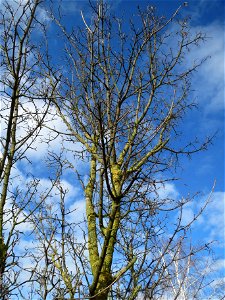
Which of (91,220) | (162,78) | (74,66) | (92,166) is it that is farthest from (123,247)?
(74,66)

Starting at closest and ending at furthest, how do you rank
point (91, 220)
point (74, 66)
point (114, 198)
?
point (114, 198)
point (91, 220)
point (74, 66)

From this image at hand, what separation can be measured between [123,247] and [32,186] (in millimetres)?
1471

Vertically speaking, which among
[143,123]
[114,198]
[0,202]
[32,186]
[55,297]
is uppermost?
[143,123]

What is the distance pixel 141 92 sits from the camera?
5.95m

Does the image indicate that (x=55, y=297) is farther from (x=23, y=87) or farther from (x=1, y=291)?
(x=23, y=87)

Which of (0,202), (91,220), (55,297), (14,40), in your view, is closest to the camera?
(14,40)

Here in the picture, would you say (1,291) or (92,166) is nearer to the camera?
(1,291)

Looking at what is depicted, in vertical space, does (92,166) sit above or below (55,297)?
above

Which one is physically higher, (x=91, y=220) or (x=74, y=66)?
(x=74, y=66)

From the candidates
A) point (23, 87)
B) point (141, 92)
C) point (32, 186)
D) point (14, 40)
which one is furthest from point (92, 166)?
point (14, 40)

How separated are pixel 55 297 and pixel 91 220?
6.64 feet

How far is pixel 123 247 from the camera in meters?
5.10

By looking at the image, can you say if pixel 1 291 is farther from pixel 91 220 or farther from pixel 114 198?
pixel 91 220

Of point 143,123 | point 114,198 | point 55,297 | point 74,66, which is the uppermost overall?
point 74,66
